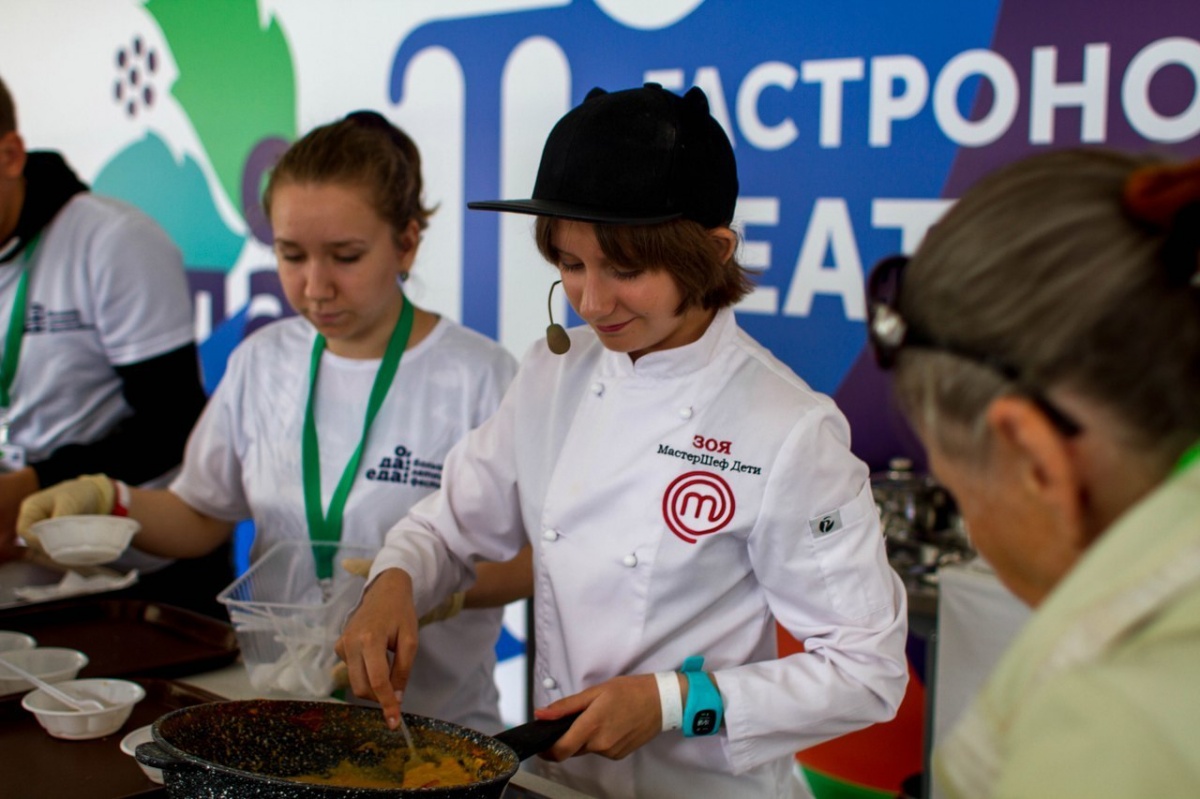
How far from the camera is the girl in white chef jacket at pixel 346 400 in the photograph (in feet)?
6.77

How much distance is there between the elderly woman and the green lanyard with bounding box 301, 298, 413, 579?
57.1 inches

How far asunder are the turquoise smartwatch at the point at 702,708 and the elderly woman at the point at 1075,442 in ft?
2.18

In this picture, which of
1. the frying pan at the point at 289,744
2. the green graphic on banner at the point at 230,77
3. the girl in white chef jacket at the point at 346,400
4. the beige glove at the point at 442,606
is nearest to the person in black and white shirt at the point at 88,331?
the girl in white chef jacket at the point at 346,400

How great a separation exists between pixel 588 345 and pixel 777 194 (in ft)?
5.18

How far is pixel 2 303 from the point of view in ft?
9.00

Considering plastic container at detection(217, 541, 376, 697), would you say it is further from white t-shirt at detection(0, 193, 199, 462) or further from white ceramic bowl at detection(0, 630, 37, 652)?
white t-shirt at detection(0, 193, 199, 462)

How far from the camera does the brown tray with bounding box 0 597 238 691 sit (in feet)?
5.89

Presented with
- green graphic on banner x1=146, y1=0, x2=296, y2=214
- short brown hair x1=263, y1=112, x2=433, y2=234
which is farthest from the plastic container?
green graphic on banner x1=146, y1=0, x2=296, y2=214

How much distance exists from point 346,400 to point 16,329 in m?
0.99

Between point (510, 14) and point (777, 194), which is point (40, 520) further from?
point (510, 14)

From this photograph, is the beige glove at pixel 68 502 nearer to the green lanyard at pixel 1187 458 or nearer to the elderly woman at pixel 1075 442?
the elderly woman at pixel 1075 442

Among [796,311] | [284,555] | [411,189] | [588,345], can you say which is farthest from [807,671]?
[796,311]

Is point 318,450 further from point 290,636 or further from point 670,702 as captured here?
point 670,702

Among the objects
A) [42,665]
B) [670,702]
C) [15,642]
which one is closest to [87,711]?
[42,665]
